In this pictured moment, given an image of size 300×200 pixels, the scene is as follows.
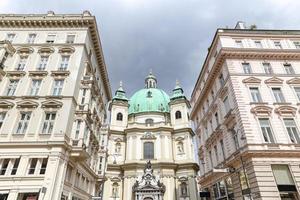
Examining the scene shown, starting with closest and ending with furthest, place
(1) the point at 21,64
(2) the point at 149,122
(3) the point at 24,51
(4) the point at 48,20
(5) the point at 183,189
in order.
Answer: (1) the point at 21,64
(3) the point at 24,51
(4) the point at 48,20
(5) the point at 183,189
(2) the point at 149,122

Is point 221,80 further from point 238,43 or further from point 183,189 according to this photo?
point 183,189

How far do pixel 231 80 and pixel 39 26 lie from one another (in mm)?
26230

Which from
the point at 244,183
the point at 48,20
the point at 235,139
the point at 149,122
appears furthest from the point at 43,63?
the point at 149,122

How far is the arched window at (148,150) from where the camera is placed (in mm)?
47875

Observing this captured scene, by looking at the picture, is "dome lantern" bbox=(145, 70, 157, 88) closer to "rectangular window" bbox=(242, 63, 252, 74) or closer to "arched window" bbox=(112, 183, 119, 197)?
"arched window" bbox=(112, 183, 119, 197)

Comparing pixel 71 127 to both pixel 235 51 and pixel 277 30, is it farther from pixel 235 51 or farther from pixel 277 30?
pixel 277 30

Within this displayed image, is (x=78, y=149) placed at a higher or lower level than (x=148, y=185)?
higher

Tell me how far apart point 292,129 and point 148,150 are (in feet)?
109

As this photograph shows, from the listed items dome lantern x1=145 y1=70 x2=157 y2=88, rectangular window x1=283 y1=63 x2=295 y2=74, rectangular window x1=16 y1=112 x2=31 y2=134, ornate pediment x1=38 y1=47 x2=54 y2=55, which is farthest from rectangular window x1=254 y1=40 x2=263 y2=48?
dome lantern x1=145 y1=70 x2=157 y2=88

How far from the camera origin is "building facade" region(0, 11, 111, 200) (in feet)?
59.4

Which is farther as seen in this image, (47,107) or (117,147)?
(117,147)

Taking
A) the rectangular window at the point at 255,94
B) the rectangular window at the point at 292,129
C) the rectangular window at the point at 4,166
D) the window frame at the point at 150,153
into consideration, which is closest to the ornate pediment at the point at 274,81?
the rectangular window at the point at 255,94

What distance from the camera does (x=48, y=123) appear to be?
2072 cm

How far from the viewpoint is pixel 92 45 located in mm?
30500
